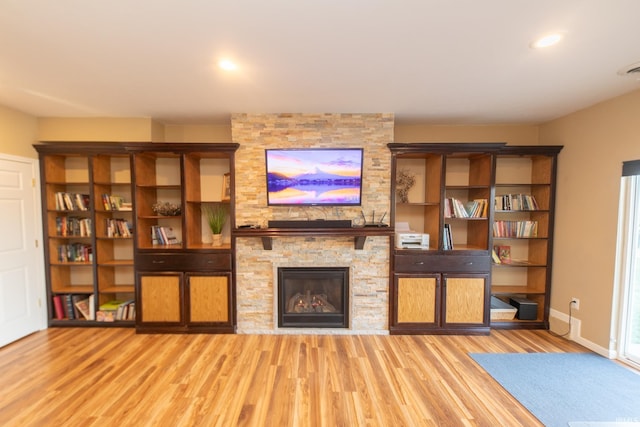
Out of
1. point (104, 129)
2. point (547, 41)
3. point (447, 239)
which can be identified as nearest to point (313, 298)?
point (447, 239)

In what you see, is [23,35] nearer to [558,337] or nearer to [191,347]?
[191,347]

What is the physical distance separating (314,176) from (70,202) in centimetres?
310

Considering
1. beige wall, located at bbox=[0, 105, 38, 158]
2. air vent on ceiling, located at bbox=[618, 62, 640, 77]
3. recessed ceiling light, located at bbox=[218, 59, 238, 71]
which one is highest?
recessed ceiling light, located at bbox=[218, 59, 238, 71]

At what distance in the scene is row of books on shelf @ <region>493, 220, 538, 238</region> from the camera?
3.38 metres

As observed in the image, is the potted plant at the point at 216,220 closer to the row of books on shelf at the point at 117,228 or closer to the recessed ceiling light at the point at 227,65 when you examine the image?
the row of books on shelf at the point at 117,228

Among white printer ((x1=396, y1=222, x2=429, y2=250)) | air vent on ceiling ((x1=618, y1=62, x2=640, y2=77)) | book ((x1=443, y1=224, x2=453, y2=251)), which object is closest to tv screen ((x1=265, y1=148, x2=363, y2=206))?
white printer ((x1=396, y1=222, x2=429, y2=250))

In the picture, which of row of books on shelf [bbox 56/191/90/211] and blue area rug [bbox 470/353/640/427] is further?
row of books on shelf [bbox 56/191/90/211]

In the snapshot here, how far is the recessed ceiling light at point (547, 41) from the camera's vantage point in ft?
5.44

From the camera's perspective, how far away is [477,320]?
3141mm

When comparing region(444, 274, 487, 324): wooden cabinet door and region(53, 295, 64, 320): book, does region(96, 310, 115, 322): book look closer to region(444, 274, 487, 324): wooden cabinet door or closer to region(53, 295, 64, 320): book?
region(53, 295, 64, 320): book

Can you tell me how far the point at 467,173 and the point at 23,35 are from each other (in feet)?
14.4

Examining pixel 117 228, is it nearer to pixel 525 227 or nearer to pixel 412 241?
pixel 412 241

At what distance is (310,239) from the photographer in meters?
3.16

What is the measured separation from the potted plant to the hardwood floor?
1167 millimetres
